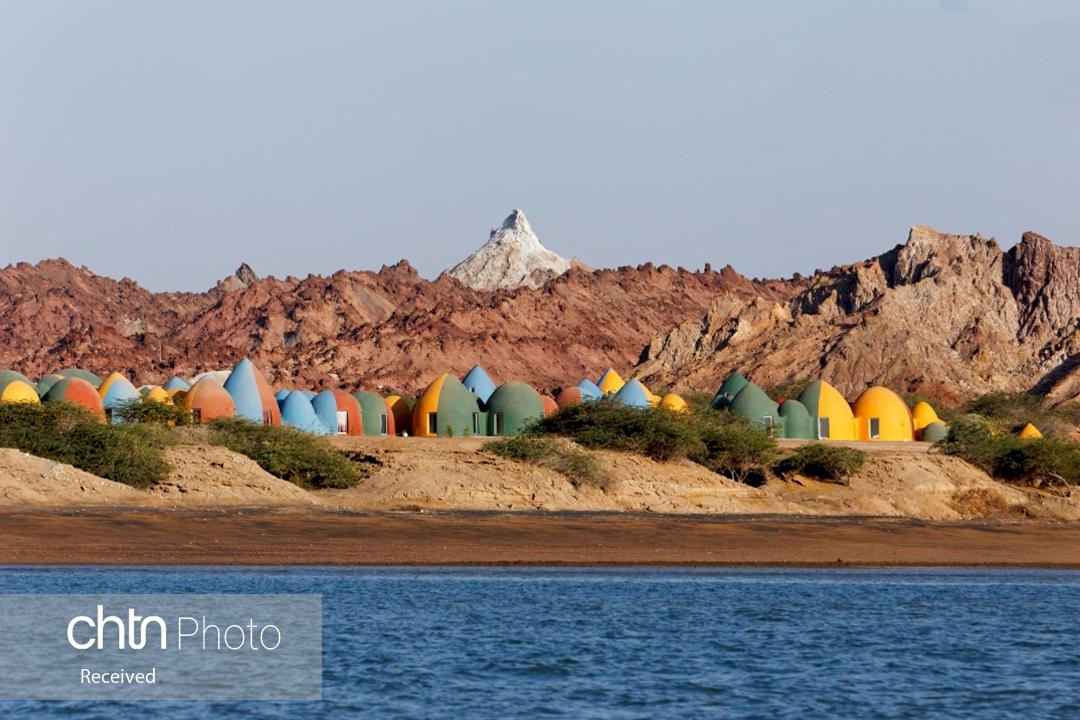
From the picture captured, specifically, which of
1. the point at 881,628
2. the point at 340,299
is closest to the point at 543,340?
the point at 340,299

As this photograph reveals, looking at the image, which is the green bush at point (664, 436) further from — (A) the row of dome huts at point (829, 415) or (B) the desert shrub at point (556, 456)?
(A) the row of dome huts at point (829, 415)

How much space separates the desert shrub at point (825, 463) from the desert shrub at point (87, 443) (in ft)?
60.1

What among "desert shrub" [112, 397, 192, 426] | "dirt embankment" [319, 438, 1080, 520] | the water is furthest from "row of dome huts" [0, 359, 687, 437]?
the water

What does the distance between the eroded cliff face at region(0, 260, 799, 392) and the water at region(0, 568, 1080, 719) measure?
90.2 metres

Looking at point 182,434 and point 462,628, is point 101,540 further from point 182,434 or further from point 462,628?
point 182,434

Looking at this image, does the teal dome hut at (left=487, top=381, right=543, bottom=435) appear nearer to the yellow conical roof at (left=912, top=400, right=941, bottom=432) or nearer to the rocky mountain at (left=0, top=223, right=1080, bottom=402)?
the yellow conical roof at (left=912, top=400, right=941, bottom=432)

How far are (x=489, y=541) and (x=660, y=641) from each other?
465 inches

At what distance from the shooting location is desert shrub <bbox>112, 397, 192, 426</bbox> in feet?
163

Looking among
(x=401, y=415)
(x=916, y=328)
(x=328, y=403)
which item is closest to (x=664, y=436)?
(x=328, y=403)

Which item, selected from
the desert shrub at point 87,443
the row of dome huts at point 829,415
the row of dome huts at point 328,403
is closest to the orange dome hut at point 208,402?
the row of dome huts at point 328,403

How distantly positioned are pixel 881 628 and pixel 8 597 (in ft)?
37.6

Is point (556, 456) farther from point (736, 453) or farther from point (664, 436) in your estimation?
point (736, 453)

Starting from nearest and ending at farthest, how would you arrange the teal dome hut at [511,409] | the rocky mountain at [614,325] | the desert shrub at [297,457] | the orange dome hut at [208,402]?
the desert shrub at [297,457], the orange dome hut at [208,402], the teal dome hut at [511,409], the rocky mountain at [614,325]

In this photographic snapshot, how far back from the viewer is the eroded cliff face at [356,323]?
12675 cm
